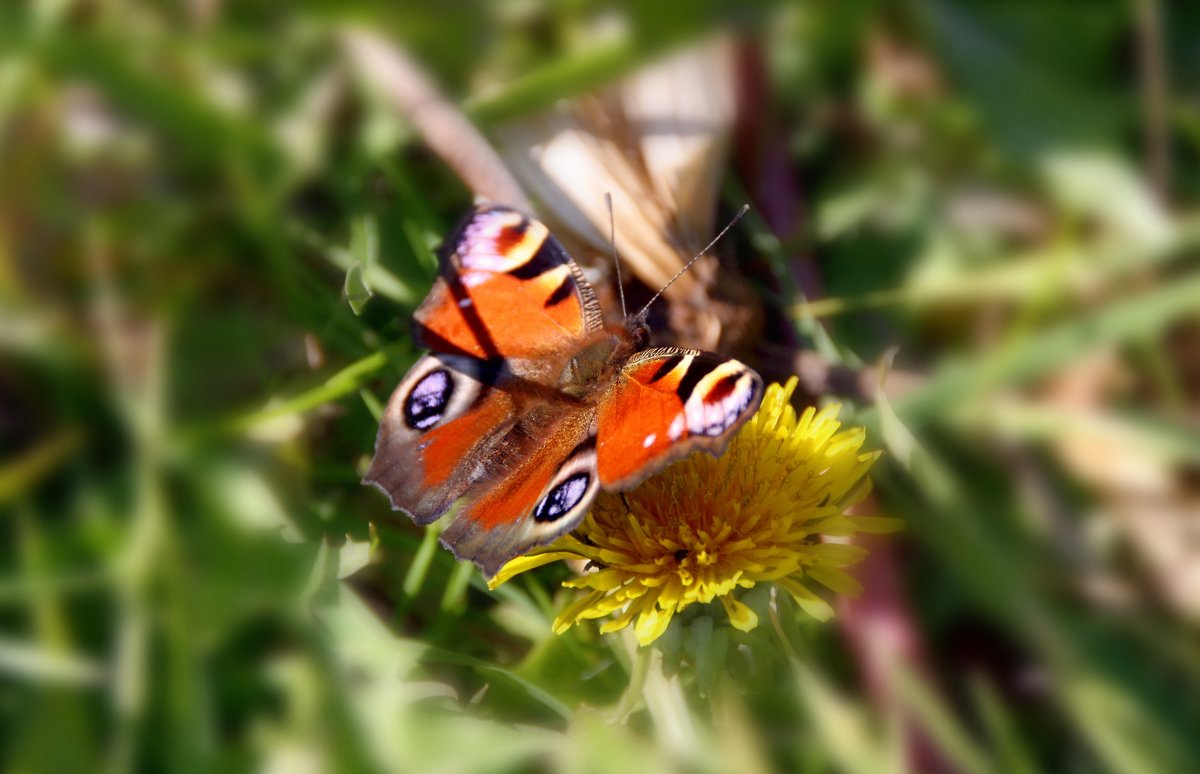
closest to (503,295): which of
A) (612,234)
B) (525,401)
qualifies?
(525,401)

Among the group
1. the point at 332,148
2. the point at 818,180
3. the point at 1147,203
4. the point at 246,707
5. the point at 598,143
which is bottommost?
the point at 1147,203

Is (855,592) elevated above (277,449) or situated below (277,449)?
below

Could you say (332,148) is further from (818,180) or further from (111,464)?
(818,180)

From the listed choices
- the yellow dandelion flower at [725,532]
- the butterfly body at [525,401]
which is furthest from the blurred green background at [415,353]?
the butterfly body at [525,401]

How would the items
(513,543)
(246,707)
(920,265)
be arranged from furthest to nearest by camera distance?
1. (920,265)
2. (246,707)
3. (513,543)

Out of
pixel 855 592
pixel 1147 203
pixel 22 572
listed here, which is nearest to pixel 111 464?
pixel 22 572
